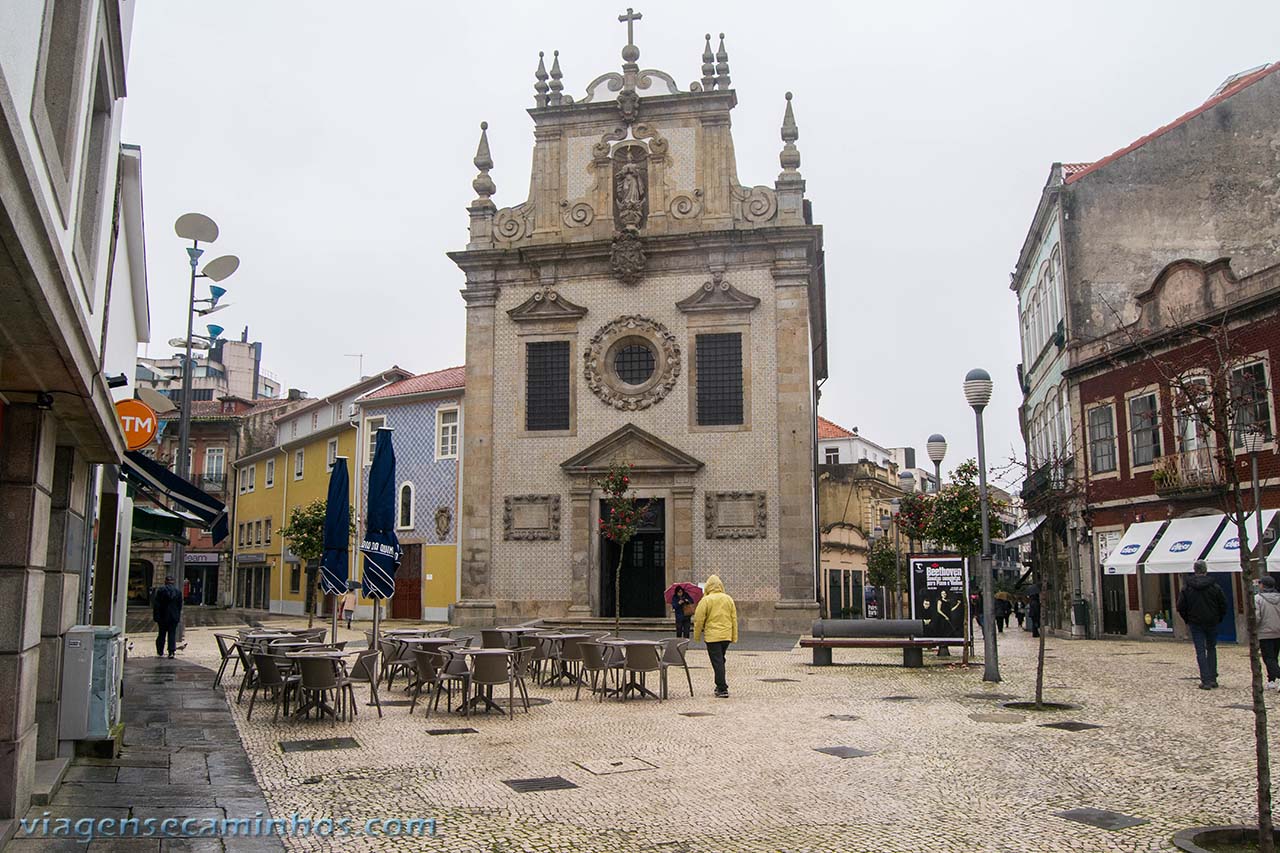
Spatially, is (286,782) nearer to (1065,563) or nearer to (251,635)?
(251,635)

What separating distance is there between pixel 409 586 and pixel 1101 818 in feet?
99.3

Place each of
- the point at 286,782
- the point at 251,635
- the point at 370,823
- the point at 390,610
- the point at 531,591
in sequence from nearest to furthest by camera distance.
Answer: the point at 370,823
the point at 286,782
the point at 251,635
the point at 531,591
the point at 390,610

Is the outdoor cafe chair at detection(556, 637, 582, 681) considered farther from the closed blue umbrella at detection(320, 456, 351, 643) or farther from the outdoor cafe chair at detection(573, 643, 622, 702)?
the closed blue umbrella at detection(320, 456, 351, 643)

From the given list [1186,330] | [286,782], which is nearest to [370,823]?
[286,782]

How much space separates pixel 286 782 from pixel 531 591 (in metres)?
20.7

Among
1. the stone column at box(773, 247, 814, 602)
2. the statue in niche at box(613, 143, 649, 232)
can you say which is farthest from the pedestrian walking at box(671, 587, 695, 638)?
the statue in niche at box(613, 143, 649, 232)

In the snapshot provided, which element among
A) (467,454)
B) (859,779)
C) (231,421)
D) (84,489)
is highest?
(231,421)

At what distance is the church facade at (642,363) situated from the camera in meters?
27.7

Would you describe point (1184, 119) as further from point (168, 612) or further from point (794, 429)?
point (168, 612)

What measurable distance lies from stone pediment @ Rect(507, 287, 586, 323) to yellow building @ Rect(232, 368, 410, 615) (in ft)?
36.1

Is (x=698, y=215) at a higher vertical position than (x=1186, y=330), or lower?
higher

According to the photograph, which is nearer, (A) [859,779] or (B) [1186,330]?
(A) [859,779]

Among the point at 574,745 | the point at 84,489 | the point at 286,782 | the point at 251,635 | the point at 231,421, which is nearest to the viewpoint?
the point at 286,782

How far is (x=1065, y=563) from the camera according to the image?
32.7 m
